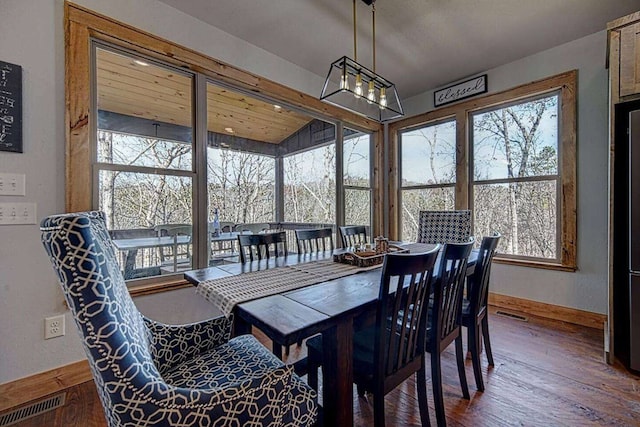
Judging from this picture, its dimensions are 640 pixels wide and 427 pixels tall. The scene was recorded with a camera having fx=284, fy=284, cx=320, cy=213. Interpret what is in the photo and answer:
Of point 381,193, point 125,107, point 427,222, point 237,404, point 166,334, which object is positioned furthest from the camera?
point 381,193

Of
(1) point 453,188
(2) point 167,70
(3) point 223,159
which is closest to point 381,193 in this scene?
(1) point 453,188

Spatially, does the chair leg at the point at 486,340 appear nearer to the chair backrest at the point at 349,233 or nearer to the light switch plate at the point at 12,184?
the chair backrest at the point at 349,233

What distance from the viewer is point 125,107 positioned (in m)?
2.27

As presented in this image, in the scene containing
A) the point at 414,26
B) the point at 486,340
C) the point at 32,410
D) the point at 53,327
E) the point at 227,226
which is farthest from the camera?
the point at 227,226

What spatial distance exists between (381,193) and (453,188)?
1.07 m

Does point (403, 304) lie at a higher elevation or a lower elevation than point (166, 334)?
higher

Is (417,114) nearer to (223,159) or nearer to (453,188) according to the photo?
(453,188)

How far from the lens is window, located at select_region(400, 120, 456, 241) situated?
3934 millimetres

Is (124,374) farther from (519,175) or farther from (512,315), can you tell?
(519,175)

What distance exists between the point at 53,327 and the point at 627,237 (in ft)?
13.4

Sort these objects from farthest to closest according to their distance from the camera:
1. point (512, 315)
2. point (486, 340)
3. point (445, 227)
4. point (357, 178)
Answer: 1. point (357, 178)
2. point (445, 227)
3. point (512, 315)
4. point (486, 340)

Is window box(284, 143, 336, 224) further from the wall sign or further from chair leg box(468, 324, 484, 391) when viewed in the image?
chair leg box(468, 324, 484, 391)

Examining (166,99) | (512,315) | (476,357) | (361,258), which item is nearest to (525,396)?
(476,357)

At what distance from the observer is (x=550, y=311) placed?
3.03m
